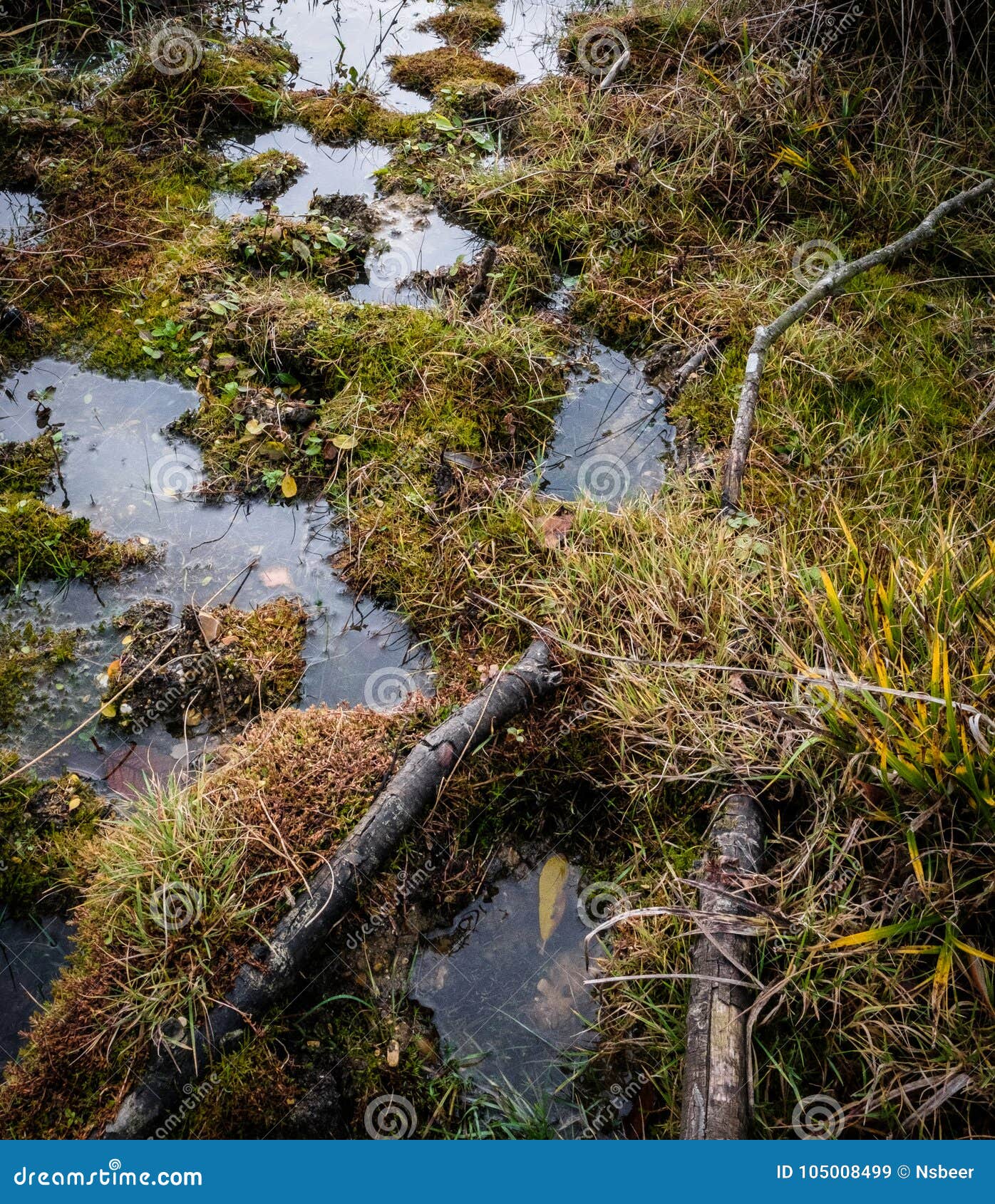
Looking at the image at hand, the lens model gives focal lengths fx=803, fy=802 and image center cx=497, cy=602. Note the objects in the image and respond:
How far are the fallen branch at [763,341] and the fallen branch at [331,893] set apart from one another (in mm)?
1147

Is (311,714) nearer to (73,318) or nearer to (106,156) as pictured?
(73,318)

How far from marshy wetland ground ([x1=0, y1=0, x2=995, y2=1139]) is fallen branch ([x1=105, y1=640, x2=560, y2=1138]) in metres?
0.05

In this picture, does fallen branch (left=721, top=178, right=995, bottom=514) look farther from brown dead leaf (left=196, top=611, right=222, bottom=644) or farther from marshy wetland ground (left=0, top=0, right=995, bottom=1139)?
brown dead leaf (left=196, top=611, right=222, bottom=644)

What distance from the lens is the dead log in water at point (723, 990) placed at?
1.97 meters

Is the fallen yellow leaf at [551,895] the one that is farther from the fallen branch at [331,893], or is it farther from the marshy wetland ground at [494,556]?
the fallen branch at [331,893]

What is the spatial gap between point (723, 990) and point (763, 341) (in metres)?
2.65

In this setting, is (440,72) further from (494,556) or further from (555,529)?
(494,556)

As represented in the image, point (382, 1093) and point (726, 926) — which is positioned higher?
point (726, 926)

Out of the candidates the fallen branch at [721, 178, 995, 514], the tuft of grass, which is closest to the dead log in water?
the fallen branch at [721, 178, 995, 514]

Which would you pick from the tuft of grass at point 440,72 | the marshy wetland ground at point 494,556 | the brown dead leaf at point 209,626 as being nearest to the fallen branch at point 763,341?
the marshy wetland ground at point 494,556

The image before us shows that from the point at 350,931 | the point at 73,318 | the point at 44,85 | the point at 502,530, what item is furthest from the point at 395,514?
the point at 44,85

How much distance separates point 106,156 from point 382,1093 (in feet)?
16.7

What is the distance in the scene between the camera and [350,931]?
2.47 meters

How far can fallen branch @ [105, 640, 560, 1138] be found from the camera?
2.09 m
